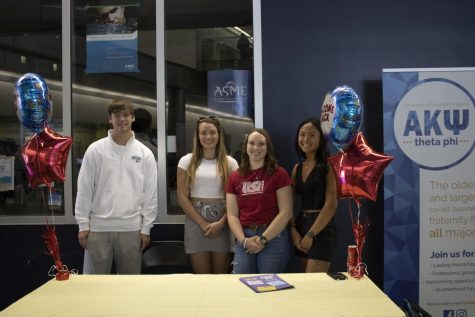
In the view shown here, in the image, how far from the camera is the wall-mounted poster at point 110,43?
365cm

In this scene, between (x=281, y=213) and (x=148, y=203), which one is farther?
(x=148, y=203)

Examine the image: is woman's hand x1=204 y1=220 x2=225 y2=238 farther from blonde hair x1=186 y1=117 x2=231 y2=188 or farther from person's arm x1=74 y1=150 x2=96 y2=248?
person's arm x1=74 y1=150 x2=96 y2=248

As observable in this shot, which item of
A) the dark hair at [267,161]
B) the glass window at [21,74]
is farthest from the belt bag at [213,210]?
the glass window at [21,74]

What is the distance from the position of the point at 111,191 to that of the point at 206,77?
138 cm

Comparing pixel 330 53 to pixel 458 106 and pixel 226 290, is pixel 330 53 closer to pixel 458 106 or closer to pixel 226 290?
pixel 458 106

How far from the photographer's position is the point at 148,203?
9.74 feet

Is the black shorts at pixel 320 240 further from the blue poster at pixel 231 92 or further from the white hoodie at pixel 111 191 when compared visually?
the blue poster at pixel 231 92

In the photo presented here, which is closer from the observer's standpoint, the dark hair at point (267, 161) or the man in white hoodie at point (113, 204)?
the dark hair at point (267, 161)

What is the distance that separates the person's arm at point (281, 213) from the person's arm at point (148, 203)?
2.81 feet

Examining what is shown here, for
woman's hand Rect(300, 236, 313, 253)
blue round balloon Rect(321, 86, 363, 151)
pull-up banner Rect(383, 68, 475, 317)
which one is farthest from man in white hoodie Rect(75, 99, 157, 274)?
pull-up banner Rect(383, 68, 475, 317)

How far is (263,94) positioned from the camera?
11.2 feet

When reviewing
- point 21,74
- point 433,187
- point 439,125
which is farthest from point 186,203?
point 21,74

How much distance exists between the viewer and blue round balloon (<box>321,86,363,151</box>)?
2221 mm

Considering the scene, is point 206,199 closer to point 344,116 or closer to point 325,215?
point 325,215
